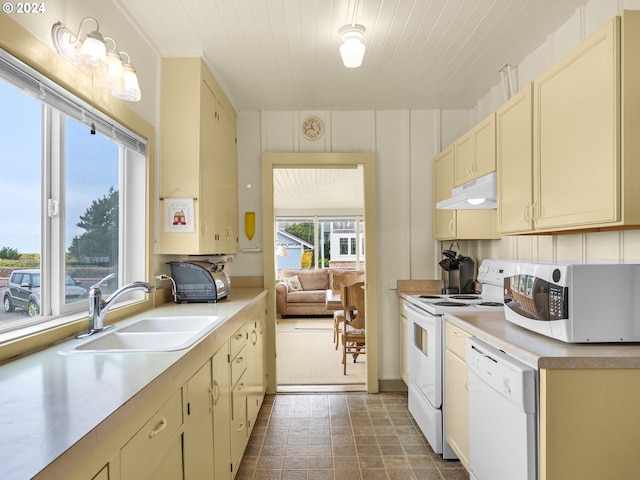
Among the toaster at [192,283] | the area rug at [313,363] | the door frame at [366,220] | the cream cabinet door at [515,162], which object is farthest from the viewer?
the area rug at [313,363]

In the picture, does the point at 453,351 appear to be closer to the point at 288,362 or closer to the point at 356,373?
the point at 356,373

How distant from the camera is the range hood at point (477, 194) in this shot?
2.43 metres

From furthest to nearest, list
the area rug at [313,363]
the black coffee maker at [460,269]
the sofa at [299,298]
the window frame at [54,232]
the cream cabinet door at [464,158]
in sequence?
the sofa at [299,298], the area rug at [313,363], the black coffee maker at [460,269], the cream cabinet door at [464,158], the window frame at [54,232]

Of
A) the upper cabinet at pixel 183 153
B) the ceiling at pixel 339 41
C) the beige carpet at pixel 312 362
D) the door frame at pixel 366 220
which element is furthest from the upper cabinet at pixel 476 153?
the beige carpet at pixel 312 362

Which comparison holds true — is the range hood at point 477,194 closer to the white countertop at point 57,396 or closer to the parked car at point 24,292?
the white countertop at point 57,396

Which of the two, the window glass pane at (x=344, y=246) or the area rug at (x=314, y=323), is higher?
the window glass pane at (x=344, y=246)

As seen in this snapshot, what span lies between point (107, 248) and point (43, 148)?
0.68m

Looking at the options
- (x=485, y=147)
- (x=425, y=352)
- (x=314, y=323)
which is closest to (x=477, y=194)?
(x=485, y=147)

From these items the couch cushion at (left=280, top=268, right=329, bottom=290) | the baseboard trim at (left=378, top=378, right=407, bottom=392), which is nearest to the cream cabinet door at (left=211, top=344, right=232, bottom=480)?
the baseboard trim at (left=378, top=378, right=407, bottom=392)

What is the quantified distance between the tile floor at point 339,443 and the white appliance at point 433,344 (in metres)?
0.16

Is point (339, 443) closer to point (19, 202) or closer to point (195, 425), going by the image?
point (195, 425)

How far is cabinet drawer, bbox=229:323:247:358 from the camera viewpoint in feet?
6.93

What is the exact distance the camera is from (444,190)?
3338 millimetres

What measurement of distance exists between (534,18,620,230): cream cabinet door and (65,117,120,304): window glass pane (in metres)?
2.21
